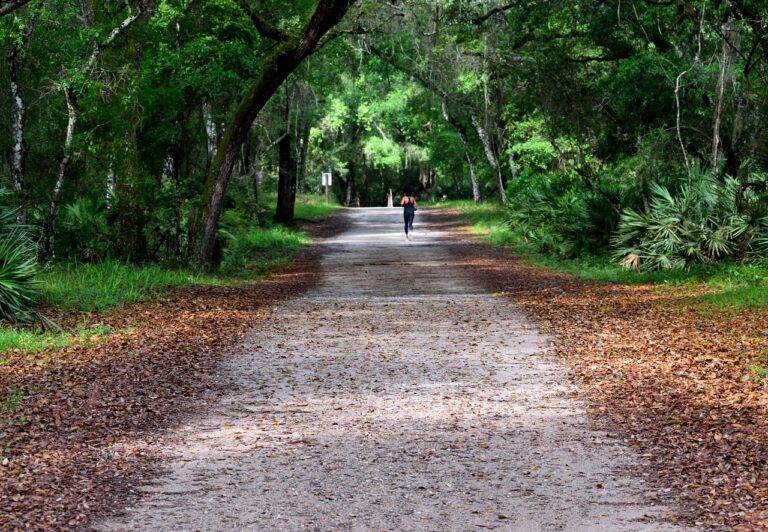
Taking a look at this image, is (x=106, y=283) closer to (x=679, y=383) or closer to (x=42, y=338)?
(x=42, y=338)

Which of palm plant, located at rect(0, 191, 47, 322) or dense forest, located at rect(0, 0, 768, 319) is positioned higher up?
dense forest, located at rect(0, 0, 768, 319)

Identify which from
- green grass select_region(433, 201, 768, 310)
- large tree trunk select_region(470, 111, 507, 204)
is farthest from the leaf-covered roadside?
large tree trunk select_region(470, 111, 507, 204)

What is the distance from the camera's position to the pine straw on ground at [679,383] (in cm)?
577

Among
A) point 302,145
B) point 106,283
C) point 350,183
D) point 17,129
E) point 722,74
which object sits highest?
point 722,74

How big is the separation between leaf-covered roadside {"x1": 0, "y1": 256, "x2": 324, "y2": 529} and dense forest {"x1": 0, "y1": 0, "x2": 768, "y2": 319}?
6.92ft

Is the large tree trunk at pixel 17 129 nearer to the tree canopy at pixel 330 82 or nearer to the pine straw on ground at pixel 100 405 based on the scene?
Result: the tree canopy at pixel 330 82

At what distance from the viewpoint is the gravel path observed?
533cm

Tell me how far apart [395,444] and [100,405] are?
2.69 meters

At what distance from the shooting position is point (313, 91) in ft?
119

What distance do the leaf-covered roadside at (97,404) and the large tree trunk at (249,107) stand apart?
4671mm

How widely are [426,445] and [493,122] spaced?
36.3 m

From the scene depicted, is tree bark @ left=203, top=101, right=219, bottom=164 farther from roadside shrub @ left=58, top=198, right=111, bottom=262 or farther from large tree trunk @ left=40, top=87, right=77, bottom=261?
roadside shrub @ left=58, top=198, right=111, bottom=262

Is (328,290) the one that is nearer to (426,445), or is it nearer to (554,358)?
(554,358)

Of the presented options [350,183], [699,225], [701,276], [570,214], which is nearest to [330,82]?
[570,214]
